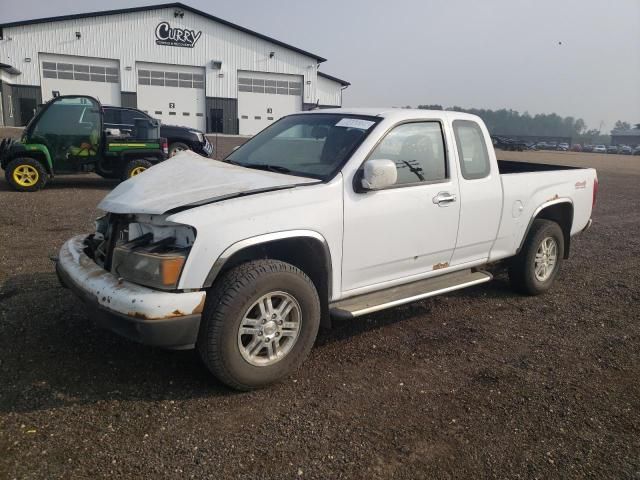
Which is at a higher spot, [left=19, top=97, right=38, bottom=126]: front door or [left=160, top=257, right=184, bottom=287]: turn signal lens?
[left=19, top=97, right=38, bottom=126]: front door

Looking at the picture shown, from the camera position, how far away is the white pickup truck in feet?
10.1

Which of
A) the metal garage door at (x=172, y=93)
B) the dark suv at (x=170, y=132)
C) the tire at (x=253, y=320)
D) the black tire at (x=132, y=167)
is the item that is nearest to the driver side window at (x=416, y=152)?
the tire at (x=253, y=320)

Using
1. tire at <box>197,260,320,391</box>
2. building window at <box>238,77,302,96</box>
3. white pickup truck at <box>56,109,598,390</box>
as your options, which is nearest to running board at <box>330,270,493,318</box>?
white pickup truck at <box>56,109,598,390</box>

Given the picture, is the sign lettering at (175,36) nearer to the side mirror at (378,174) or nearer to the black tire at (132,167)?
the black tire at (132,167)

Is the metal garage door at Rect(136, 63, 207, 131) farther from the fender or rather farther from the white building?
the fender

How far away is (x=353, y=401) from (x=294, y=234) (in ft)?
3.71

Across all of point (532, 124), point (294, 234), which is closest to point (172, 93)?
point (294, 234)

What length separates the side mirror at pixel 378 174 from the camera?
3.59 metres

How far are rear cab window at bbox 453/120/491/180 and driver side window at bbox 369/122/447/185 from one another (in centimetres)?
22

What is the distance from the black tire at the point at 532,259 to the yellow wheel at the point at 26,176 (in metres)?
9.83

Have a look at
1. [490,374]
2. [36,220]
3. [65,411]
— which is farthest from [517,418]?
[36,220]

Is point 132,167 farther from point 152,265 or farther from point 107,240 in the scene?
point 152,265

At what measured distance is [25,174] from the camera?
36.0ft

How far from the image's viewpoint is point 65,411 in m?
3.05
